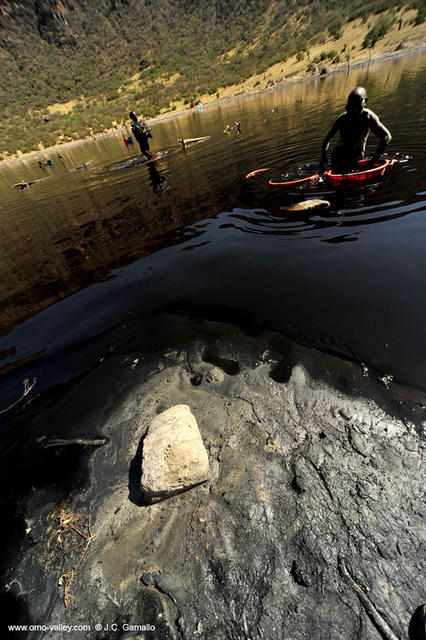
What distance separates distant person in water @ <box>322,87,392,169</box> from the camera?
620 cm

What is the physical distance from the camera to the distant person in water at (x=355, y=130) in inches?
244

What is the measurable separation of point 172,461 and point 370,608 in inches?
60.6

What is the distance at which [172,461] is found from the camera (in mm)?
2289

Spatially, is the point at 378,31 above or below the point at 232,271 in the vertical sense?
above

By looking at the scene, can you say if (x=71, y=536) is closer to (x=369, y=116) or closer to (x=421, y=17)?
(x=369, y=116)

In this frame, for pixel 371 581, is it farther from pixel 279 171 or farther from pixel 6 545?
pixel 279 171

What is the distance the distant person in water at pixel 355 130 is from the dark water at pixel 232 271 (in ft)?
3.21

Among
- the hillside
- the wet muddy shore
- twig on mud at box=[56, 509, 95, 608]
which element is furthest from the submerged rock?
the hillside

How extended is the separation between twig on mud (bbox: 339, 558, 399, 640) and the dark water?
5.92 ft

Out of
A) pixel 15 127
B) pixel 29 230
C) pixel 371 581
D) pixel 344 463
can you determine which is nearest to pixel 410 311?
pixel 344 463

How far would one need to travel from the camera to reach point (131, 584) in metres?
1.90

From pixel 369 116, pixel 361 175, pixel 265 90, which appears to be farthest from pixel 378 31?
pixel 361 175

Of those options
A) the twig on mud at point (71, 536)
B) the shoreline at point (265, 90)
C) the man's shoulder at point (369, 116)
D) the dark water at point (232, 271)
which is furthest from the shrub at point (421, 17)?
the twig on mud at point (71, 536)

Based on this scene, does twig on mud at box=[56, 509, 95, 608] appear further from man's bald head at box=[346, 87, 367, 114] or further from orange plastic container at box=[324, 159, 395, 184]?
man's bald head at box=[346, 87, 367, 114]
